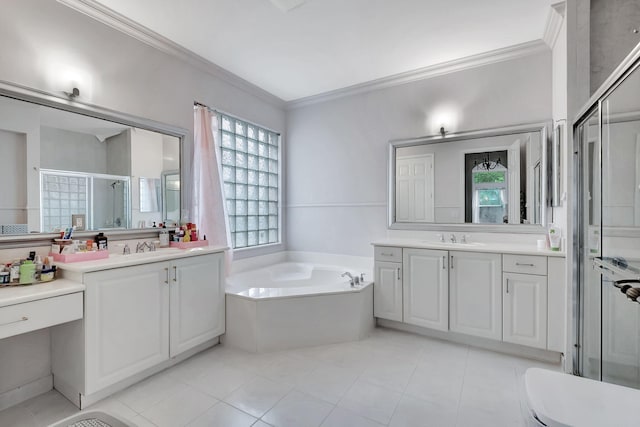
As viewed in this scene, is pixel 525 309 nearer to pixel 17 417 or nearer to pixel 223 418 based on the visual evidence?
pixel 223 418

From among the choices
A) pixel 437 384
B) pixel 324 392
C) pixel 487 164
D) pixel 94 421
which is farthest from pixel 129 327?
pixel 487 164

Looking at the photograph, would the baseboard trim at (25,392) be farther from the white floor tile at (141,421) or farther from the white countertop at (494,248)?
the white countertop at (494,248)

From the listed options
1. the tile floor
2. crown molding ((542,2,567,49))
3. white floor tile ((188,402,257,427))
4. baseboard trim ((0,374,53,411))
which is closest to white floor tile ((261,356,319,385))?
the tile floor

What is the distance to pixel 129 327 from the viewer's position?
1894mm

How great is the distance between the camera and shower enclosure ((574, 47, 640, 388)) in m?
1.38

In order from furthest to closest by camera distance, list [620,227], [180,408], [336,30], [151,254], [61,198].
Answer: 1. [336,30]
2. [151,254]
3. [61,198]
4. [180,408]
5. [620,227]

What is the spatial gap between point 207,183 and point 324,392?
2109 millimetres

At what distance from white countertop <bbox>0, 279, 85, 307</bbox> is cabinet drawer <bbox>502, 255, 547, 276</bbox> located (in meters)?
2.99

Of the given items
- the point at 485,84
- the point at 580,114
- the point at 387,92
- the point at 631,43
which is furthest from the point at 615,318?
the point at 387,92

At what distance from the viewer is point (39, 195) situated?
1.86 m

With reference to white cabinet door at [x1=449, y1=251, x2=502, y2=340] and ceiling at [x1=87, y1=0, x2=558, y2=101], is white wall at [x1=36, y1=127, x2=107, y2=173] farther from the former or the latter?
white cabinet door at [x1=449, y1=251, x2=502, y2=340]

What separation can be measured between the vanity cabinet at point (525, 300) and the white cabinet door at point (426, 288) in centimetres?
46

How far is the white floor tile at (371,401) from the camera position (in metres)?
1.68

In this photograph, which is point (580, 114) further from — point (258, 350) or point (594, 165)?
point (258, 350)
